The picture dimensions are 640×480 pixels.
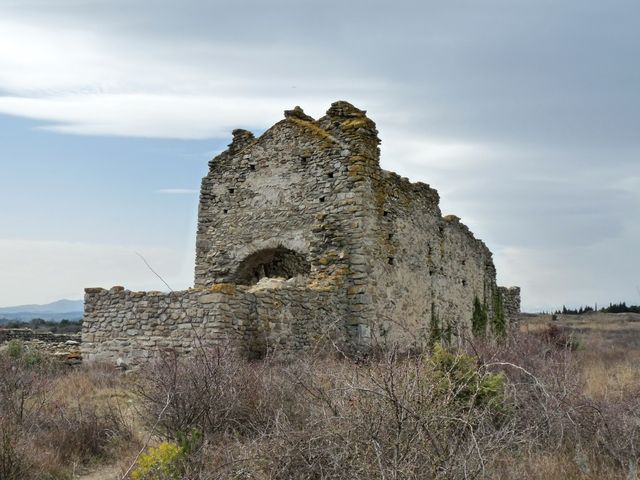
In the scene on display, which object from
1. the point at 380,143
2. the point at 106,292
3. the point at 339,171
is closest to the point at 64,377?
the point at 106,292

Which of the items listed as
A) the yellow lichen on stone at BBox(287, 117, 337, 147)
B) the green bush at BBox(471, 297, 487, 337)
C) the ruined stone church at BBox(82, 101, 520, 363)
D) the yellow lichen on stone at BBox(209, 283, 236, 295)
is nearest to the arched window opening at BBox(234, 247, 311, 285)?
the ruined stone church at BBox(82, 101, 520, 363)

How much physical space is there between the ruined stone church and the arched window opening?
0.03 metres

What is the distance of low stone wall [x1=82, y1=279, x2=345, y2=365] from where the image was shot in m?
Answer: 10.2

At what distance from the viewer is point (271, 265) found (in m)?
15.5

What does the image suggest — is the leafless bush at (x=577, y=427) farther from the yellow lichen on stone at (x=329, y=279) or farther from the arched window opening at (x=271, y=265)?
the arched window opening at (x=271, y=265)

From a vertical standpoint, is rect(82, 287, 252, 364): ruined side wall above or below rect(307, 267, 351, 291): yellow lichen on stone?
below

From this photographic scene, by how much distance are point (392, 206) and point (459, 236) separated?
179 inches

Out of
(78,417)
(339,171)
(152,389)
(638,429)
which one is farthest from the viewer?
(339,171)

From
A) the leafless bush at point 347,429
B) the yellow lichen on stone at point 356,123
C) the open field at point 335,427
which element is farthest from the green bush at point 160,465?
the yellow lichen on stone at point 356,123

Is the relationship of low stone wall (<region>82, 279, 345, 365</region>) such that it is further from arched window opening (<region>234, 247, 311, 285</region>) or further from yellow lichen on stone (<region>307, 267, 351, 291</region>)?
arched window opening (<region>234, 247, 311, 285</region>)

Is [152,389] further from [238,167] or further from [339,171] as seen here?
[238,167]

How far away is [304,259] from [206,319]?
4.97 metres

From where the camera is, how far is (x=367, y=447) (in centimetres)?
404

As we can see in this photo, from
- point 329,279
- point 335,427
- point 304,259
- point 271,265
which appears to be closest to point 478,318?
point 304,259
